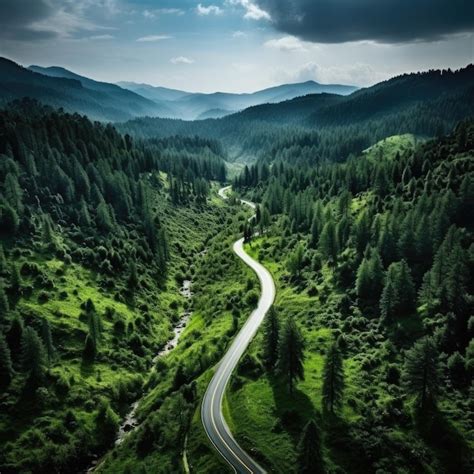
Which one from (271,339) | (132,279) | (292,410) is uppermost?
(271,339)

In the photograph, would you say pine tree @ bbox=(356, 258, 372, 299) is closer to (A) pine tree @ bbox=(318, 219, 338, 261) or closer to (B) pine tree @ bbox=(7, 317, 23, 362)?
(A) pine tree @ bbox=(318, 219, 338, 261)

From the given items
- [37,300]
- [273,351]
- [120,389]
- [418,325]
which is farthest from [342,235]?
[37,300]

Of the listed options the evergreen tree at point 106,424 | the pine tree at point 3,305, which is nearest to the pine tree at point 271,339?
the evergreen tree at point 106,424

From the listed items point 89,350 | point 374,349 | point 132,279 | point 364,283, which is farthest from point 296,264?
point 89,350

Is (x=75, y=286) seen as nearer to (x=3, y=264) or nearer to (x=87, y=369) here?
(x=3, y=264)

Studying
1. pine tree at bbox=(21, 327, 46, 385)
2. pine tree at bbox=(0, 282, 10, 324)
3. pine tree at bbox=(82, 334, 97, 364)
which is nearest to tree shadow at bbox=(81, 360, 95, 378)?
pine tree at bbox=(82, 334, 97, 364)

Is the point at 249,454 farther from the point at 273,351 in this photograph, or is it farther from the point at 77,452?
the point at 77,452

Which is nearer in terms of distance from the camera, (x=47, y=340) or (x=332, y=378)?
(x=332, y=378)
